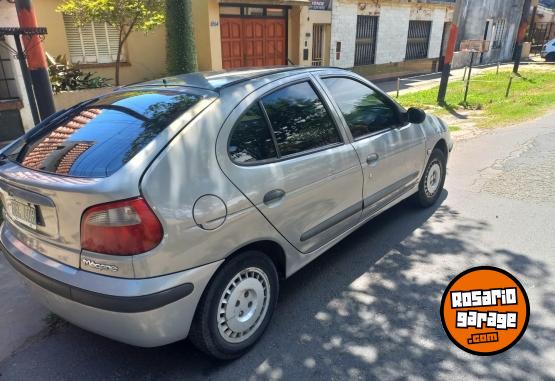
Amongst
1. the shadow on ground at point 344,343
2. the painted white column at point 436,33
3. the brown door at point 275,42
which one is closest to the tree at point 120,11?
the brown door at point 275,42

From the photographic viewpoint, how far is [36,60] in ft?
15.1

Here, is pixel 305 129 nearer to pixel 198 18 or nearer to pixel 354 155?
pixel 354 155

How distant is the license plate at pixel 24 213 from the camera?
2322 mm

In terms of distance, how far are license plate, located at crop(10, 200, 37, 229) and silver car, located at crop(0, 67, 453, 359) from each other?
12mm

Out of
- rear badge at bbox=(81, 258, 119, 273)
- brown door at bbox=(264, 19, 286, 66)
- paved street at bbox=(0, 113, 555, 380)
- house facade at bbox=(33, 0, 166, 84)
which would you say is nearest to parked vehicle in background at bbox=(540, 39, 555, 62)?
brown door at bbox=(264, 19, 286, 66)

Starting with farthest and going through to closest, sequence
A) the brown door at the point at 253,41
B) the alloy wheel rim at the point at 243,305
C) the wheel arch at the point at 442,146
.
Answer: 1. the brown door at the point at 253,41
2. the wheel arch at the point at 442,146
3. the alloy wheel rim at the point at 243,305

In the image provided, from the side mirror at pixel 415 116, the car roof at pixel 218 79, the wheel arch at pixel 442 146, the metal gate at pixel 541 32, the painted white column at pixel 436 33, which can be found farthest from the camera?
the metal gate at pixel 541 32

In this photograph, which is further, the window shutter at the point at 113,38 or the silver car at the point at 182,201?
the window shutter at the point at 113,38

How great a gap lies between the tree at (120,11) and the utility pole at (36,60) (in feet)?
11.9

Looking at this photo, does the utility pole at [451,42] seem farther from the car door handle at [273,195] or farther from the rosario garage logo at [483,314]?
the car door handle at [273,195]

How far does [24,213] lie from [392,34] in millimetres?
18149

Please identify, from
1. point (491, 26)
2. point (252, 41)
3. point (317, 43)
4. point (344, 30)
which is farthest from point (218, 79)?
point (491, 26)

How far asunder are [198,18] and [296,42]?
3734mm

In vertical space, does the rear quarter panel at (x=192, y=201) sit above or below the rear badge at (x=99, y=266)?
above
